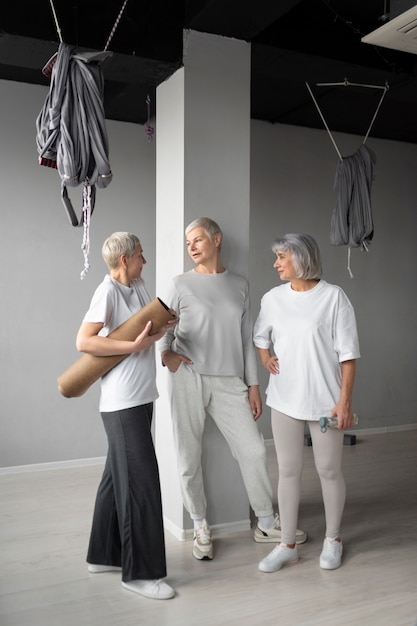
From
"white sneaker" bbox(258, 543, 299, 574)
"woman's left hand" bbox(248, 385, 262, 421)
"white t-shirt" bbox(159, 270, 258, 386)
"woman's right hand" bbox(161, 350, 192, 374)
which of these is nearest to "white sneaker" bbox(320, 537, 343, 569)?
"white sneaker" bbox(258, 543, 299, 574)

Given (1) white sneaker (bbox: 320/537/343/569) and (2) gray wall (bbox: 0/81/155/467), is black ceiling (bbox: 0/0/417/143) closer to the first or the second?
(2) gray wall (bbox: 0/81/155/467)

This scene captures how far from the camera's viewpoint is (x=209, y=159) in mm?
3168

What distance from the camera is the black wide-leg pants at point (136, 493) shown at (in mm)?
2439

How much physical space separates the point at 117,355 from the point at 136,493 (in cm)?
54

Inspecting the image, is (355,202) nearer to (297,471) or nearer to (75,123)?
(297,471)

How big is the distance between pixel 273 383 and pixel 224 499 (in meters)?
0.75

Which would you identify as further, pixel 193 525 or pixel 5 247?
pixel 5 247

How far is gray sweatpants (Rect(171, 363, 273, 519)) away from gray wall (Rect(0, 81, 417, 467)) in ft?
5.61

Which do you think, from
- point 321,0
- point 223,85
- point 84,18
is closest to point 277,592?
point 223,85

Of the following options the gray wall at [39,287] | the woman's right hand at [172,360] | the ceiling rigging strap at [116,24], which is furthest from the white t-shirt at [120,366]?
the gray wall at [39,287]

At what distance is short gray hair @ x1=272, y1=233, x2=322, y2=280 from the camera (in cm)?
271

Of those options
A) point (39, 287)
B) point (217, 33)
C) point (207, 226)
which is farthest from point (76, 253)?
point (217, 33)

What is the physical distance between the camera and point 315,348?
269 cm

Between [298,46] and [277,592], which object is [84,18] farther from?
[277,592]
